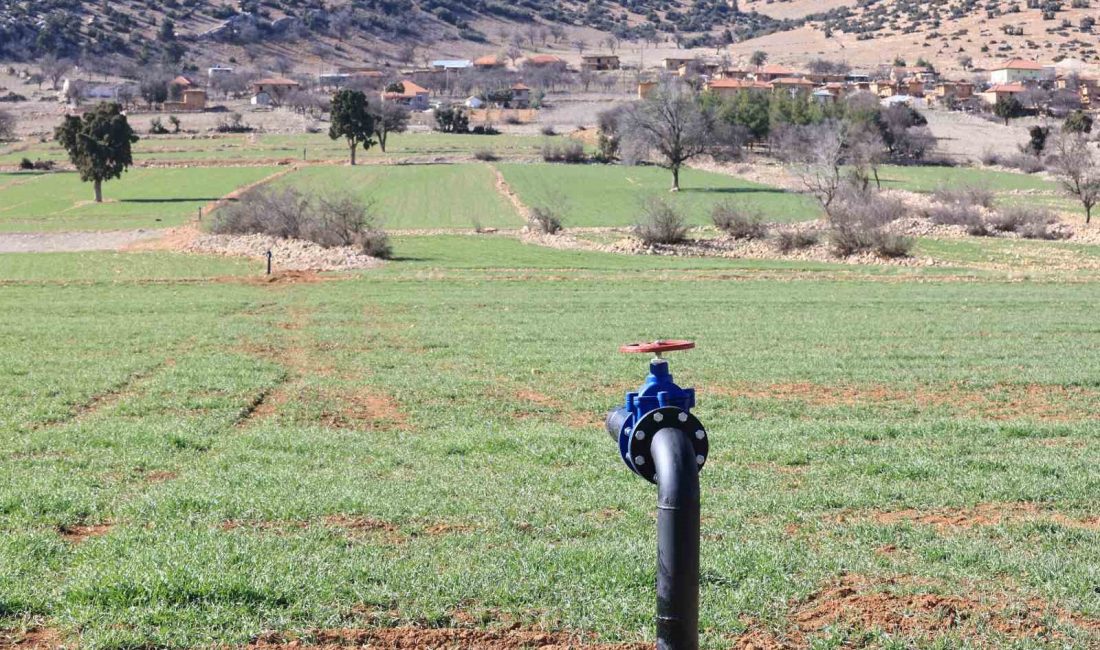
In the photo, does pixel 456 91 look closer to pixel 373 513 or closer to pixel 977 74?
pixel 977 74

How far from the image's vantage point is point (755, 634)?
7141mm

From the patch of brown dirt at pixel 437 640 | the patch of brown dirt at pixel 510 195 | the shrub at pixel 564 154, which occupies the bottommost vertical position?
the patch of brown dirt at pixel 437 640

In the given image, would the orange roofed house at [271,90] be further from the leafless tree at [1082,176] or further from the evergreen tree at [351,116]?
the leafless tree at [1082,176]

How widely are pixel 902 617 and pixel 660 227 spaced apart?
48.0 m

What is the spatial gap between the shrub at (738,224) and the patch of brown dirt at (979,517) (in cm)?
4816

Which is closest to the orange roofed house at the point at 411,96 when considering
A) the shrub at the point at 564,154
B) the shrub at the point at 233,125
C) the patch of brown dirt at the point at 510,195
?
the shrub at the point at 233,125

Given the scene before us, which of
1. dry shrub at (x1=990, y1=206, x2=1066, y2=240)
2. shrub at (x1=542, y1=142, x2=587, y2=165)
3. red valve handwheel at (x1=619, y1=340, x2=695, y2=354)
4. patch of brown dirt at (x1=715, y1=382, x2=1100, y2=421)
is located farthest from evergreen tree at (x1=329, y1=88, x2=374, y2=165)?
red valve handwheel at (x1=619, y1=340, x2=695, y2=354)

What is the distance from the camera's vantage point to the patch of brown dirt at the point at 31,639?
6.81 meters

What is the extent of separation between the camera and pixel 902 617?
7328mm

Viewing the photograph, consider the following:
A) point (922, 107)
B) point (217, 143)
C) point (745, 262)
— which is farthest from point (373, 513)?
point (922, 107)

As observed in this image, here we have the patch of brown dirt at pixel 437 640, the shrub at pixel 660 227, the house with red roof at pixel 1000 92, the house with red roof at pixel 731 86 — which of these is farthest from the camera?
the house with red roof at pixel 731 86

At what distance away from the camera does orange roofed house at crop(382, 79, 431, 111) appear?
162 m

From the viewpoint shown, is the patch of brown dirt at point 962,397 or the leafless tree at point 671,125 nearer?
the patch of brown dirt at point 962,397

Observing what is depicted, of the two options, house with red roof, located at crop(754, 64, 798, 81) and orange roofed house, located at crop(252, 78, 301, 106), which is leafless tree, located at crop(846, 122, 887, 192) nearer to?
house with red roof, located at crop(754, 64, 798, 81)
